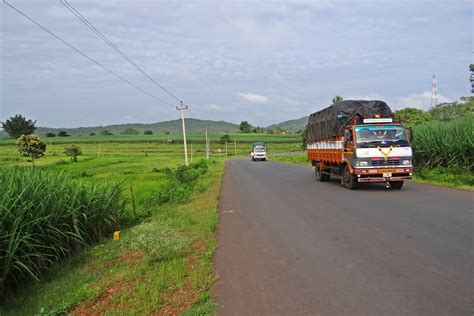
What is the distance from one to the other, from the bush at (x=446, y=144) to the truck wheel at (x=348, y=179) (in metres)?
5.57

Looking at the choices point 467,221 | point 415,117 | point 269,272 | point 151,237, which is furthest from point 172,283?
point 415,117

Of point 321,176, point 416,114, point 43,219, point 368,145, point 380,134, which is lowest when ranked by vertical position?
point 321,176

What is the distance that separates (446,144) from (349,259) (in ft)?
45.9

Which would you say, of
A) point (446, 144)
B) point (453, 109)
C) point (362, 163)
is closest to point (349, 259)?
point (362, 163)

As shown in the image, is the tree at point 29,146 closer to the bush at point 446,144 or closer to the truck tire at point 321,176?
the truck tire at point 321,176

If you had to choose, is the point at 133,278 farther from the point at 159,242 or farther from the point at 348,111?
the point at 348,111

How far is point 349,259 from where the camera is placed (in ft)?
18.9

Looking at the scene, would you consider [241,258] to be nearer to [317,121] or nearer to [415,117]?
[317,121]

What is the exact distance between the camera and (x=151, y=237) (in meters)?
7.22

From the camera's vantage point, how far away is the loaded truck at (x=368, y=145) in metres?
13.5

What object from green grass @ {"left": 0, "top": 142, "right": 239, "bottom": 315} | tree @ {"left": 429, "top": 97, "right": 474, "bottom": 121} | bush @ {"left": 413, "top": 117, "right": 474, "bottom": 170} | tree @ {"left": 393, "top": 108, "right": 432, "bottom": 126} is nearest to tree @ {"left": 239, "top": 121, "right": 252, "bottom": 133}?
tree @ {"left": 393, "top": 108, "right": 432, "bottom": 126}

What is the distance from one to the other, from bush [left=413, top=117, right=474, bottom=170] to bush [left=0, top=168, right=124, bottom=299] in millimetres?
14829

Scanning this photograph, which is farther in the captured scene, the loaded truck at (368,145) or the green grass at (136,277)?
the loaded truck at (368,145)

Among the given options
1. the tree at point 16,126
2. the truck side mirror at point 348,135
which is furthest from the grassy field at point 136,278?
the tree at point 16,126
